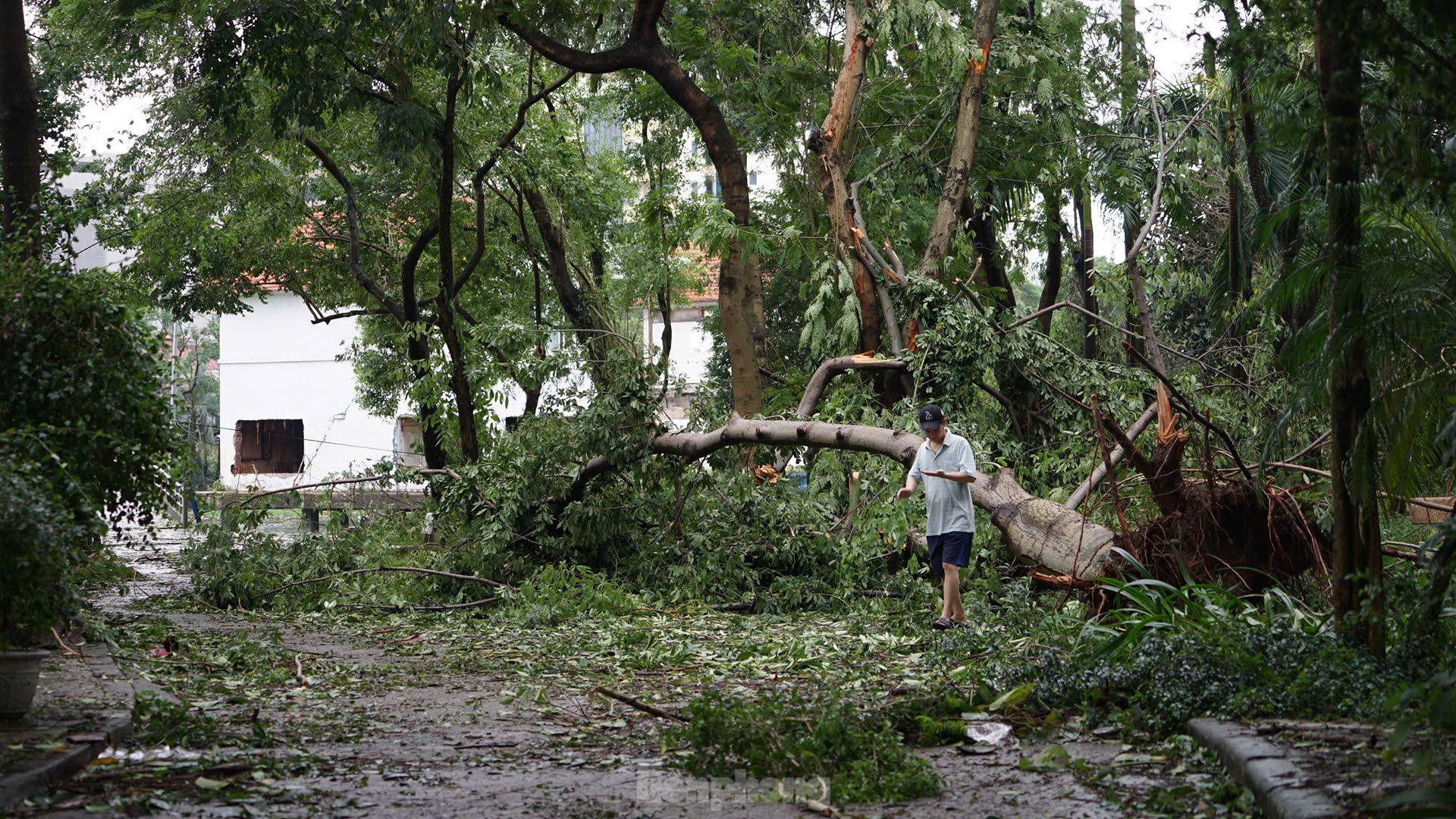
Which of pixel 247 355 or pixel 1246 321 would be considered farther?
pixel 247 355

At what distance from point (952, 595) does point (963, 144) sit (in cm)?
805

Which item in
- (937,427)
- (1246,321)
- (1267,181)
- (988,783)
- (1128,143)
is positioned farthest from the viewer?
(1128,143)

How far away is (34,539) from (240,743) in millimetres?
1341

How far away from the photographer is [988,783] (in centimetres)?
523

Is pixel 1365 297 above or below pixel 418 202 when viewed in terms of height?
below

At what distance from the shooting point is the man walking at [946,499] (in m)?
9.34

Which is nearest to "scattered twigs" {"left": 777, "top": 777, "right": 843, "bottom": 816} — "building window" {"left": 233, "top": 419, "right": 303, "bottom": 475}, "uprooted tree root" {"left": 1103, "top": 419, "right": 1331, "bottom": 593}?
"uprooted tree root" {"left": 1103, "top": 419, "right": 1331, "bottom": 593}

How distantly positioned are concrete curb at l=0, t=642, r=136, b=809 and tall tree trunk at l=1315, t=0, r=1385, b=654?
17.9ft

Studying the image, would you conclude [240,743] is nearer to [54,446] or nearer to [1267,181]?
[54,446]

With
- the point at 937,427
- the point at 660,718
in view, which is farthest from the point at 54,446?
the point at 937,427

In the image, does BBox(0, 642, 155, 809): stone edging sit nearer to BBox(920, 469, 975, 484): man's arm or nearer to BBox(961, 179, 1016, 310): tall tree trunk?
BBox(920, 469, 975, 484): man's arm

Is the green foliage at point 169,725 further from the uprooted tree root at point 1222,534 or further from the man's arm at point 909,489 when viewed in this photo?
the uprooted tree root at point 1222,534

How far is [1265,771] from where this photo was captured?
4.37 m

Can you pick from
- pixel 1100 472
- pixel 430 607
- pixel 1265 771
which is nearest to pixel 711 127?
pixel 430 607
